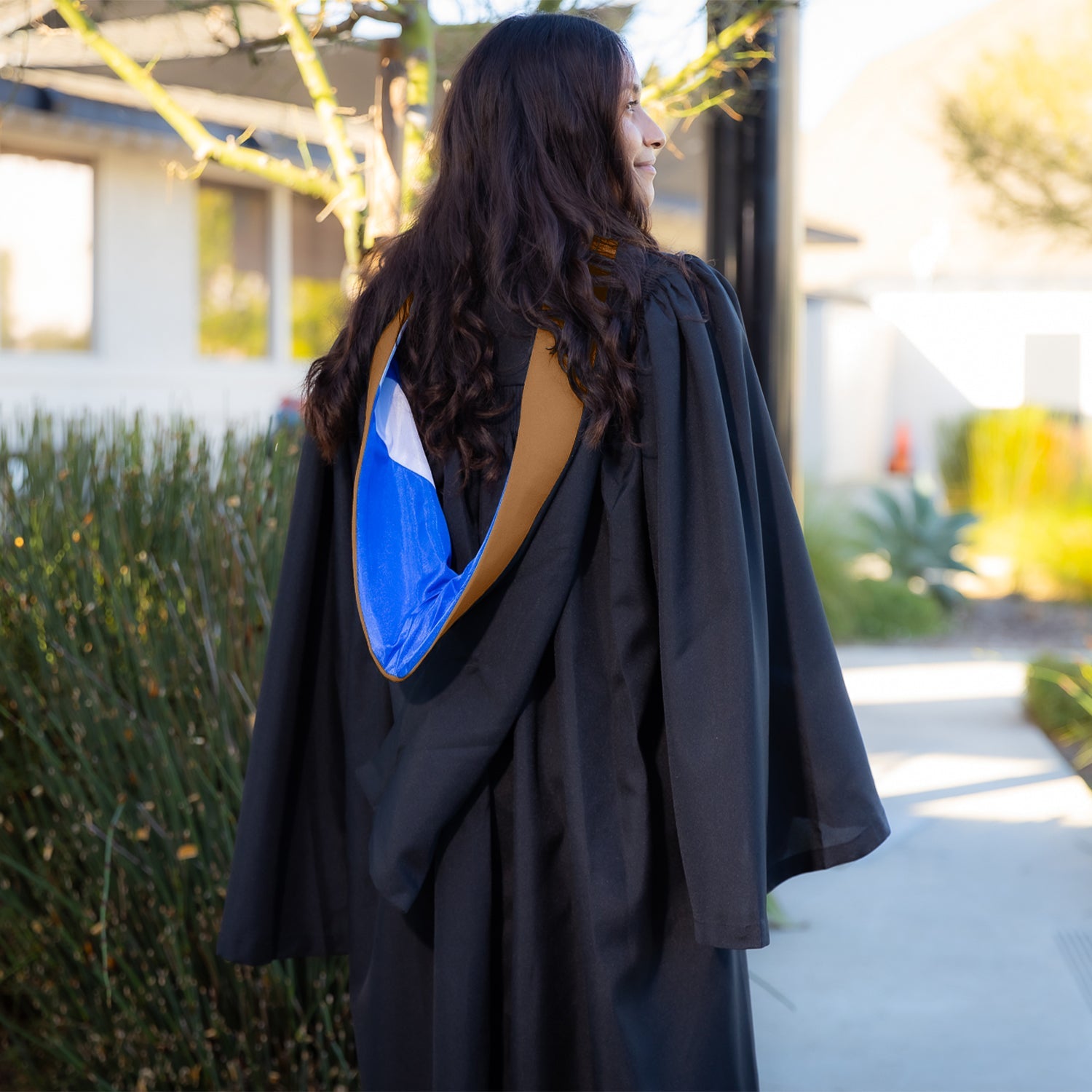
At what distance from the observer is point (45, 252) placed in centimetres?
977

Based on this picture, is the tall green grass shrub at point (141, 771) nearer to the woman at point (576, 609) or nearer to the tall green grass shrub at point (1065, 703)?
the woman at point (576, 609)

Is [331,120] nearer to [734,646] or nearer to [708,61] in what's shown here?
[708,61]

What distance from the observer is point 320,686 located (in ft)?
6.61

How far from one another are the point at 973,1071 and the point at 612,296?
1.76 m

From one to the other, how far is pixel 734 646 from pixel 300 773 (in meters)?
0.81

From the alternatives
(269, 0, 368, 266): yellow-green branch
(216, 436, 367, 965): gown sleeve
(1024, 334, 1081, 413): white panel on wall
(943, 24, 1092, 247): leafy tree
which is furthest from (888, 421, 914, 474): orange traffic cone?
(216, 436, 367, 965): gown sleeve

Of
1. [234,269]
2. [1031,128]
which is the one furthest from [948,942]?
[234,269]

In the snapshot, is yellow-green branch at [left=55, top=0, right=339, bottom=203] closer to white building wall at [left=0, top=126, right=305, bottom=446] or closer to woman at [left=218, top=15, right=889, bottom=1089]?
woman at [left=218, top=15, right=889, bottom=1089]

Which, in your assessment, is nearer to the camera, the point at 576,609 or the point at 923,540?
the point at 576,609

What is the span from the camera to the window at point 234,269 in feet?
36.4

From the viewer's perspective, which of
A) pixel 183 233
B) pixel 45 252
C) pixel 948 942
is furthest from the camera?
pixel 183 233

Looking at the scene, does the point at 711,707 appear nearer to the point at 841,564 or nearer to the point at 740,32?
the point at 740,32

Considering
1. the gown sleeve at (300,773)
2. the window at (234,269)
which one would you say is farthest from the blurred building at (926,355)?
the gown sleeve at (300,773)

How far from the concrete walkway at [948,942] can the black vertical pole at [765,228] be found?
1165 millimetres
